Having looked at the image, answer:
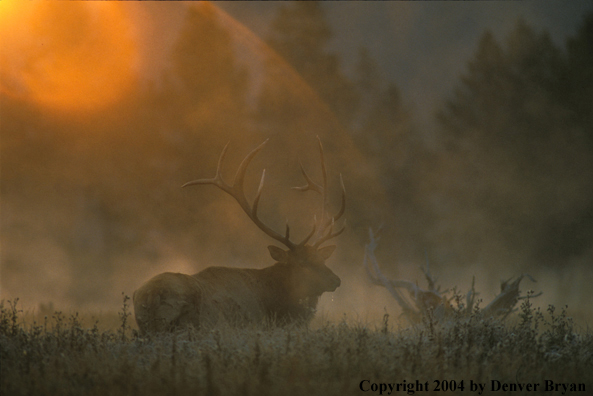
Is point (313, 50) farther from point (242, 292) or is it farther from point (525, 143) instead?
point (242, 292)

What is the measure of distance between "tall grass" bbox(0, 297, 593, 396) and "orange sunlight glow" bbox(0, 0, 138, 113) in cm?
1379

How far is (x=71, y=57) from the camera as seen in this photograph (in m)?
19.5

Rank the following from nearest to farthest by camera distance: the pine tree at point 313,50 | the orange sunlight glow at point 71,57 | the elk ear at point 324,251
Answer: the elk ear at point 324,251 < the orange sunlight glow at point 71,57 < the pine tree at point 313,50

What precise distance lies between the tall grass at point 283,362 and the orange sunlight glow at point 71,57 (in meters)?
13.8

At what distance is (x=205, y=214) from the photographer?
1948cm

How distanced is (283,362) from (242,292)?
119 inches

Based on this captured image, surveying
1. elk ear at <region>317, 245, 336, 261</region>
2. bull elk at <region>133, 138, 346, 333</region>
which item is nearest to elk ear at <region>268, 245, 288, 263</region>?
bull elk at <region>133, 138, 346, 333</region>

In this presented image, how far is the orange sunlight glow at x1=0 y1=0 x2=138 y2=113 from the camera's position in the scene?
58.3ft

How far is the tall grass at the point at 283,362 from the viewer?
4.46m

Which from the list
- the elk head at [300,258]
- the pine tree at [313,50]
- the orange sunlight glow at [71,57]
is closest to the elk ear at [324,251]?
the elk head at [300,258]

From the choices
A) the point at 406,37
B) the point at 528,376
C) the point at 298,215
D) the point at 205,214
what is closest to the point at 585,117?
the point at 406,37

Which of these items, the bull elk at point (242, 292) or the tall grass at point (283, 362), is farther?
the bull elk at point (242, 292)

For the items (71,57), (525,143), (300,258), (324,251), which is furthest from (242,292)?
(71,57)

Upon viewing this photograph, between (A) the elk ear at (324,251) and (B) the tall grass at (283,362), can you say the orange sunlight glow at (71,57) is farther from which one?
(B) the tall grass at (283,362)
